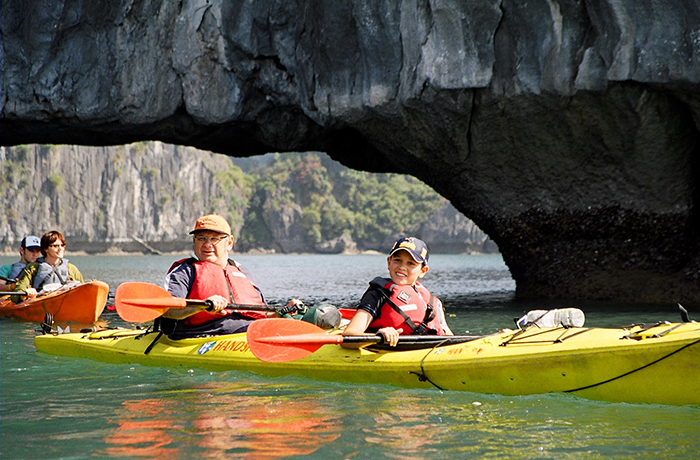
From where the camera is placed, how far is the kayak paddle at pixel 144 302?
5500mm

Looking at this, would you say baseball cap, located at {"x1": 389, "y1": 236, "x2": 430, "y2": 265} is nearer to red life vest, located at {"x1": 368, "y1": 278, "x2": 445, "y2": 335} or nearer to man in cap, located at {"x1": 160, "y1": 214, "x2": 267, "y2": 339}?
red life vest, located at {"x1": 368, "y1": 278, "x2": 445, "y2": 335}

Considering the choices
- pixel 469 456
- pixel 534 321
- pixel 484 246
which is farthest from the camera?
pixel 484 246

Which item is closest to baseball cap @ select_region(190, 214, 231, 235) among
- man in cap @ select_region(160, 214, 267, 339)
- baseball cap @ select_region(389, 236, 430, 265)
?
man in cap @ select_region(160, 214, 267, 339)

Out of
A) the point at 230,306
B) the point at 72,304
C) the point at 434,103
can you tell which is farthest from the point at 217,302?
the point at 434,103

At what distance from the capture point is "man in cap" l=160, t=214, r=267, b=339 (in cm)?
582

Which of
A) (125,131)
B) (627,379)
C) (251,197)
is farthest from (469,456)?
(251,197)

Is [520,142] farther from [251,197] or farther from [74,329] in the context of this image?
[251,197]

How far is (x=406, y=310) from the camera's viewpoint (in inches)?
206

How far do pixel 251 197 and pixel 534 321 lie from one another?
10183 centimetres

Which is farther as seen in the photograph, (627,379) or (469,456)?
(627,379)

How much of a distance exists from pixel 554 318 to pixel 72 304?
720 centimetres

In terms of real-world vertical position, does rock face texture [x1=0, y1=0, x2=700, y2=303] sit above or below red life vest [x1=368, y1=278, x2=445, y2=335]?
above

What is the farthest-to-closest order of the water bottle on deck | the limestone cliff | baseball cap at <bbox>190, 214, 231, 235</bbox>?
the limestone cliff → baseball cap at <bbox>190, 214, 231, 235</bbox> → the water bottle on deck

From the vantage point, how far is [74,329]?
9.92m
